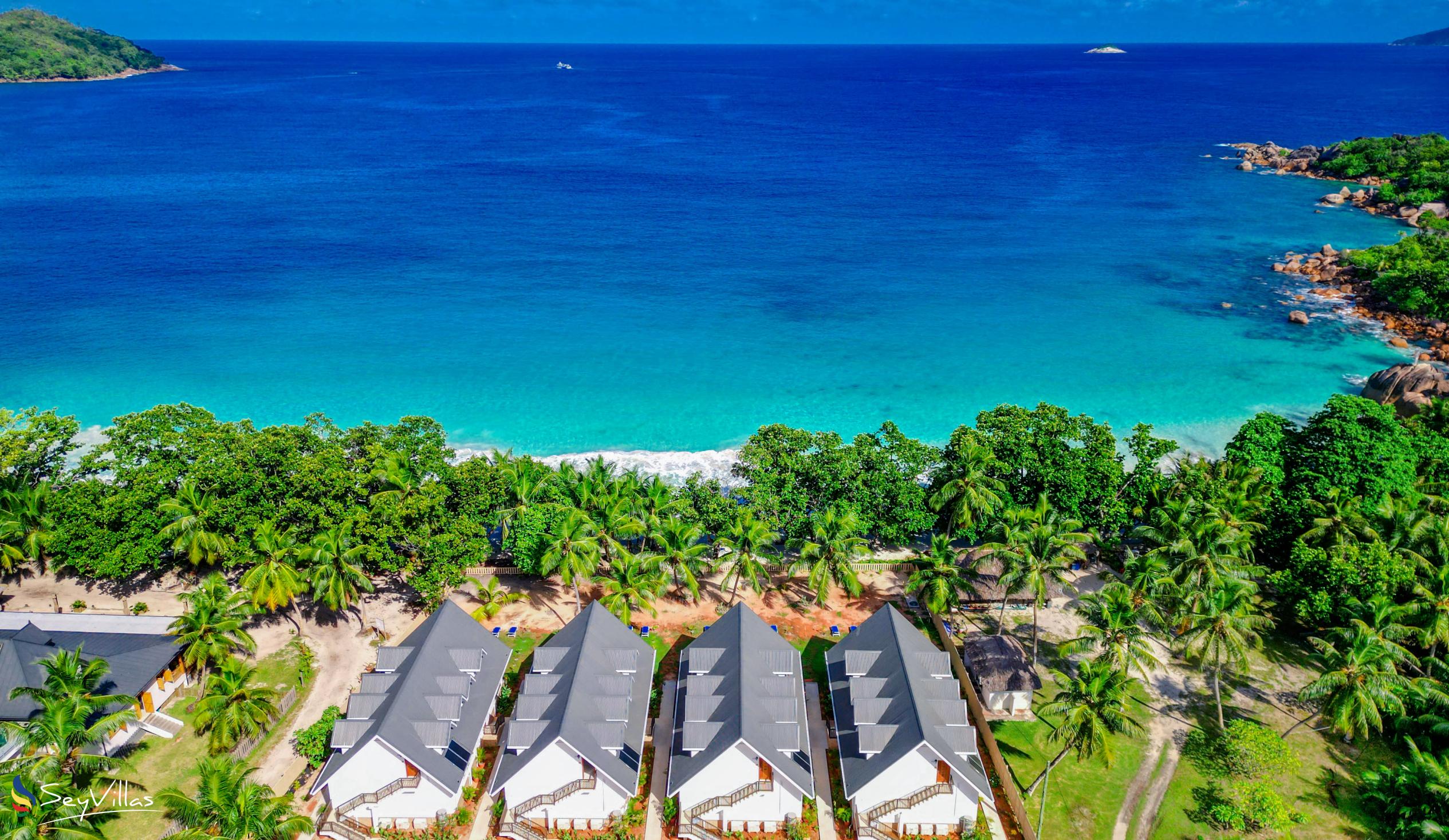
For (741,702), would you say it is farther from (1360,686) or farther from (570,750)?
(1360,686)

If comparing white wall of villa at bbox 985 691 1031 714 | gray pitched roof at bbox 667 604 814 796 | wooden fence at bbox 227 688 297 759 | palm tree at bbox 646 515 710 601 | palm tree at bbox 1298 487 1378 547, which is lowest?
wooden fence at bbox 227 688 297 759

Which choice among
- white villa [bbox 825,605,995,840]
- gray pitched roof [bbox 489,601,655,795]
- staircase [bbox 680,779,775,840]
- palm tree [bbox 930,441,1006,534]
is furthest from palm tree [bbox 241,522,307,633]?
palm tree [bbox 930,441,1006,534]

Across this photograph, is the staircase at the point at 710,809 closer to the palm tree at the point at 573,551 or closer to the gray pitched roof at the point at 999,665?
the gray pitched roof at the point at 999,665

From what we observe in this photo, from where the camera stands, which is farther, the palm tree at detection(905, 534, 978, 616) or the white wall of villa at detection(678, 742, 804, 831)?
the palm tree at detection(905, 534, 978, 616)

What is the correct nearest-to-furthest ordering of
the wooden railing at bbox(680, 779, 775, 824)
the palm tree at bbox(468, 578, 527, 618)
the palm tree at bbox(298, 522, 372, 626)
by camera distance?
the wooden railing at bbox(680, 779, 775, 824), the palm tree at bbox(298, 522, 372, 626), the palm tree at bbox(468, 578, 527, 618)

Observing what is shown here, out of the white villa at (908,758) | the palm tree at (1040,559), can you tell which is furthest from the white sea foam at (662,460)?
the white villa at (908,758)

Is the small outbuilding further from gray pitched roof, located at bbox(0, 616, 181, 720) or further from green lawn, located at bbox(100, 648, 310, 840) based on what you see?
gray pitched roof, located at bbox(0, 616, 181, 720)

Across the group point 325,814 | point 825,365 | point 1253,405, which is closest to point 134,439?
point 325,814
